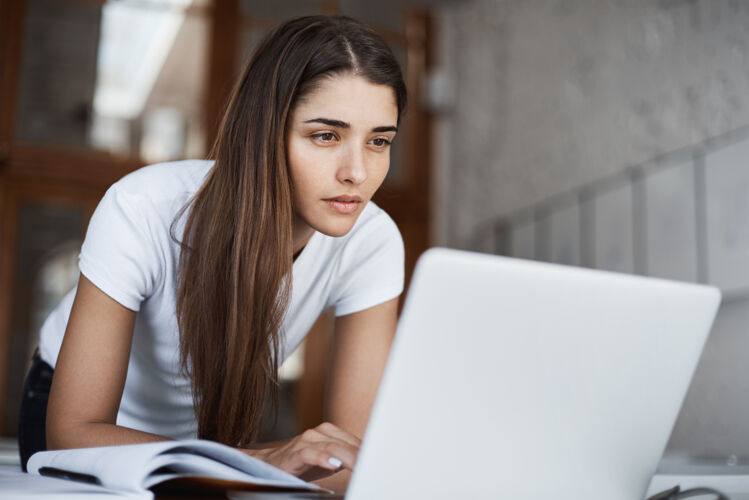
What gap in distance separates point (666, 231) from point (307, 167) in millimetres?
1864

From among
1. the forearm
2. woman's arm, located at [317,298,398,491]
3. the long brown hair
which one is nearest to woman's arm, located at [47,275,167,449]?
the forearm

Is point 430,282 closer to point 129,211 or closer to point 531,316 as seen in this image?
point 531,316

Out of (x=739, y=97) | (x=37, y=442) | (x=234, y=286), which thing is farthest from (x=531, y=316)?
A: (x=739, y=97)

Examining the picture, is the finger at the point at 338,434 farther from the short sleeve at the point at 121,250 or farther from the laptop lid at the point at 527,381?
the short sleeve at the point at 121,250

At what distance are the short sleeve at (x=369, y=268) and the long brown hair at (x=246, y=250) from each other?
0.53 feet

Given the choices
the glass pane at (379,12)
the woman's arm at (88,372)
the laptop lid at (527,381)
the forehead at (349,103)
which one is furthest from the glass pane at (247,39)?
the laptop lid at (527,381)

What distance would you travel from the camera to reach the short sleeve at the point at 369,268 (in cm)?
115

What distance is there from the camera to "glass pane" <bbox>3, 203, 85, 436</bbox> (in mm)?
3598

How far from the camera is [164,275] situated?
1018 mm

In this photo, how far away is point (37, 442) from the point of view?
116cm

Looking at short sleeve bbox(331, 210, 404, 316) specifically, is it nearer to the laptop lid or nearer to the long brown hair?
the long brown hair

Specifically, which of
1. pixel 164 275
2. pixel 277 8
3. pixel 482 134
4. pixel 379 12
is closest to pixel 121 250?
pixel 164 275

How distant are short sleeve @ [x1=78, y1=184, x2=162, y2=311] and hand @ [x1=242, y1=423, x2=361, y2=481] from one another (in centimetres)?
31

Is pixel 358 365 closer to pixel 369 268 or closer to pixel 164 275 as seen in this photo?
pixel 369 268
